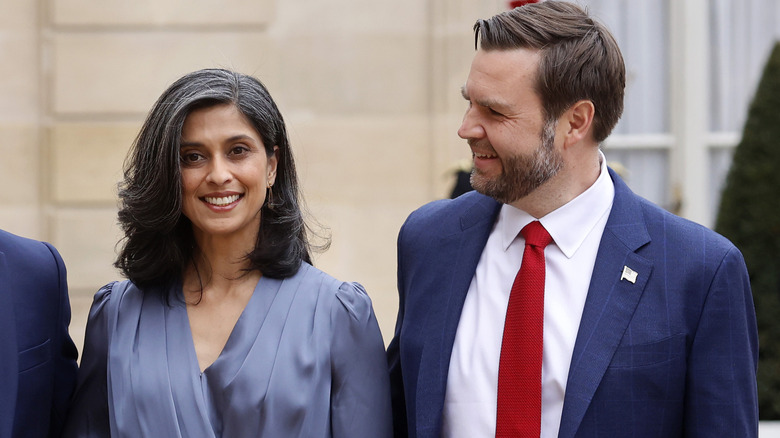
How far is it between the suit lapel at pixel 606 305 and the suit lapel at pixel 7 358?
1.39 metres

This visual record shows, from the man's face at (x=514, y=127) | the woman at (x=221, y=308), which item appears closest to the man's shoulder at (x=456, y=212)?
the man's face at (x=514, y=127)

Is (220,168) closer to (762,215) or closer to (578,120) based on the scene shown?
(578,120)

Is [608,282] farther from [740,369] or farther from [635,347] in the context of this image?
[740,369]

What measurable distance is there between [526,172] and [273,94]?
353 centimetres

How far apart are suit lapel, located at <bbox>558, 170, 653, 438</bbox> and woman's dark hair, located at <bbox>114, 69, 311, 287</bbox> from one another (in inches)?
33.7

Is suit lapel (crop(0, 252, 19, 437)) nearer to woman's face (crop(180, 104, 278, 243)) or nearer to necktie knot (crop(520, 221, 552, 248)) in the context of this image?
woman's face (crop(180, 104, 278, 243))

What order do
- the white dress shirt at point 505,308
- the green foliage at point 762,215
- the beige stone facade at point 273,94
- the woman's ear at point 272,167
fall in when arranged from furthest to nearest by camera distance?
the beige stone facade at point 273,94 → the green foliage at point 762,215 → the woman's ear at point 272,167 → the white dress shirt at point 505,308

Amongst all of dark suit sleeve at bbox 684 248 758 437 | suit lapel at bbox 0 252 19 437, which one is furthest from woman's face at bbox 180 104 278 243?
dark suit sleeve at bbox 684 248 758 437

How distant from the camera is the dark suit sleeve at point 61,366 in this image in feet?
9.18

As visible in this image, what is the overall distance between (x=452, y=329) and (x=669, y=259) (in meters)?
0.58

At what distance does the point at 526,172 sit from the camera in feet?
8.54

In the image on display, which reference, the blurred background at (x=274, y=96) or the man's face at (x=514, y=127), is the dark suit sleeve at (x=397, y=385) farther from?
the blurred background at (x=274, y=96)

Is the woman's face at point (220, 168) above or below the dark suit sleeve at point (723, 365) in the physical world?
above

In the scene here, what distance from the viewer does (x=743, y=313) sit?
2414 mm
